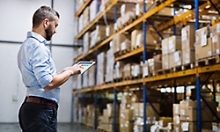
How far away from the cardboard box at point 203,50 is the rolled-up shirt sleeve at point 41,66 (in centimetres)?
309

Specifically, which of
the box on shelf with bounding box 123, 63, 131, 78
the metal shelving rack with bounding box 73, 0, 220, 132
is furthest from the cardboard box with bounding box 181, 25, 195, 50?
the box on shelf with bounding box 123, 63, 131, 78

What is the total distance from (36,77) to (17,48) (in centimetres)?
1035

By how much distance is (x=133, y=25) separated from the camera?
783 cm

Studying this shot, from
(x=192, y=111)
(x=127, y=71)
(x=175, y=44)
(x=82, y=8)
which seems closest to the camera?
(x=192, y=111)

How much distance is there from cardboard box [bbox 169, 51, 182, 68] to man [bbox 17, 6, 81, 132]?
140 inches

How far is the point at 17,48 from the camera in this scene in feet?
39.8

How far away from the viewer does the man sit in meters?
2.22

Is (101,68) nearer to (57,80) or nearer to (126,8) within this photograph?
(126,8)

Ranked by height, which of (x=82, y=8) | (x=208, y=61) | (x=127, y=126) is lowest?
(x=127, y=126)

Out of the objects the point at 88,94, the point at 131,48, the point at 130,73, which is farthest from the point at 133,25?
the point at 88,94

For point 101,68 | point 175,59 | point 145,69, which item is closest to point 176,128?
point 175,59

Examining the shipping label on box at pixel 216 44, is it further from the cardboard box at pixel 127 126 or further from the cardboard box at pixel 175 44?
the cardboard box at pixel 127 126

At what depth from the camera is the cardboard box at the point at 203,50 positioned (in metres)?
4.81

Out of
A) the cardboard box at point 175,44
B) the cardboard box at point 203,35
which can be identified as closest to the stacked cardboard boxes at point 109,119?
the cardboard box at point 175,44
